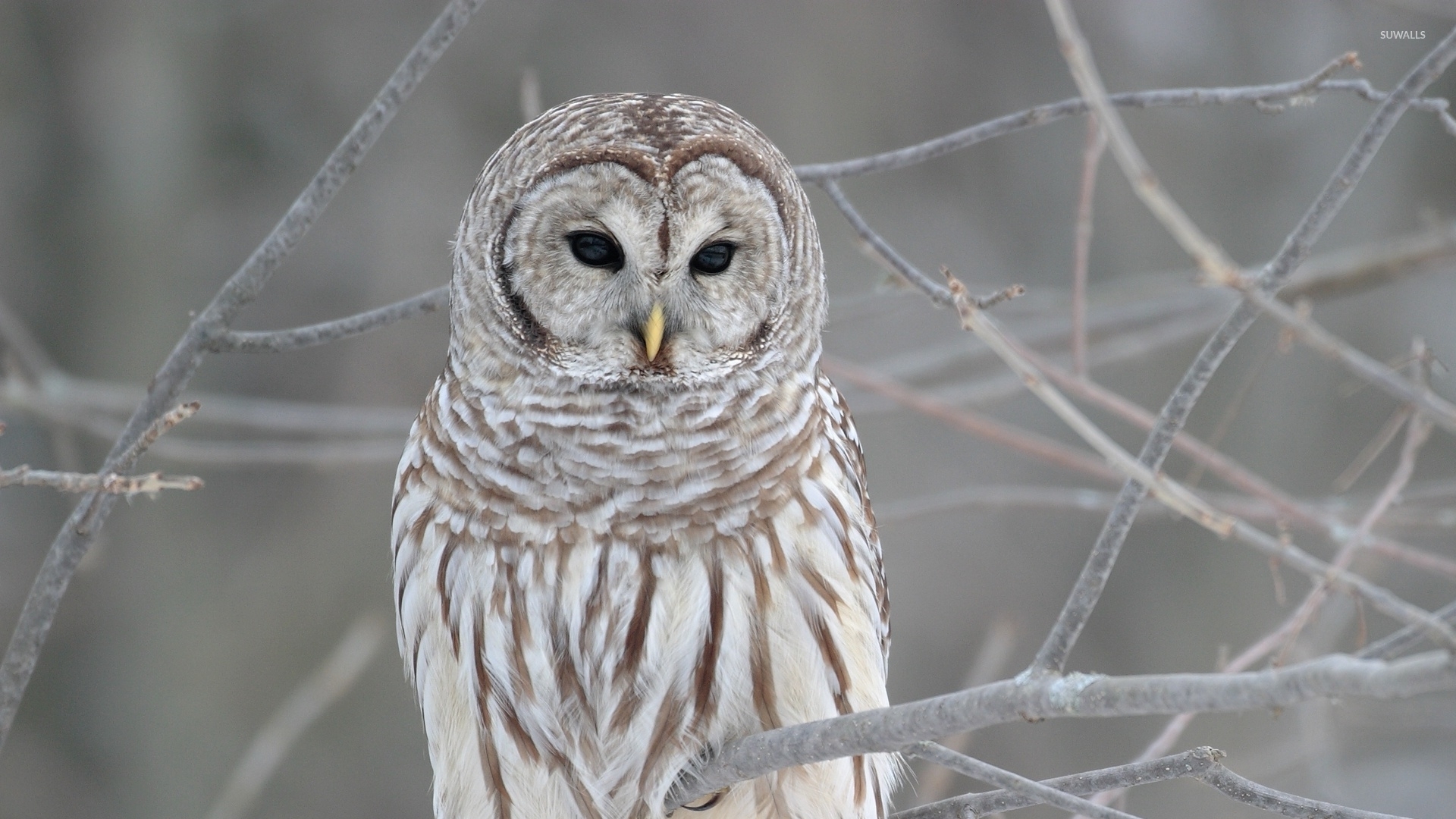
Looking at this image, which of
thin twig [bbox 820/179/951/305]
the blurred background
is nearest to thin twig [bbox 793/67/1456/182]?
thin twig [bbox 820/179/951/305]

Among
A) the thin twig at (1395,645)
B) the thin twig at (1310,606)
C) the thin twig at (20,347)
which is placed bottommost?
the thin twig at (1395,645)

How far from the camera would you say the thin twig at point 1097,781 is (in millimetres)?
1947

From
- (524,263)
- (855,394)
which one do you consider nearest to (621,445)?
(524,263)

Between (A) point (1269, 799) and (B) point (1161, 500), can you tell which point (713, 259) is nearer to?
(B) point (1161, 500)

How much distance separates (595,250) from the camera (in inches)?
112

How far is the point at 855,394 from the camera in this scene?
5.75 metres

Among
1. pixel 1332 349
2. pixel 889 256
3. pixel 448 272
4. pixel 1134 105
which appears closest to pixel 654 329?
pixel 889 256

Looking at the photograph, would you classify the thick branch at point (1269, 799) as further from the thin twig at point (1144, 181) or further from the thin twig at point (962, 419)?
the thin twig at point (962, 419)

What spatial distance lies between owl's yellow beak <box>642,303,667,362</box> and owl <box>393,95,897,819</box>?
0.01 m

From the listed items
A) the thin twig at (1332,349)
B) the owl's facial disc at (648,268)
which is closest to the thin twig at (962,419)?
the owl's facial disc at (648,268)

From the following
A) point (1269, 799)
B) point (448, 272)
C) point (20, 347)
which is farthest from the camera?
point (448, 272)

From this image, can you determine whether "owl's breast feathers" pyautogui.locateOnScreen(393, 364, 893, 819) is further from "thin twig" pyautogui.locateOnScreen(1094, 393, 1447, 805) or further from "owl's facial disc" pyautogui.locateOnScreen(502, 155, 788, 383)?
Answer: "thin twig" pyautogui.locateOnScreen(1094, 393, 1447, 805)

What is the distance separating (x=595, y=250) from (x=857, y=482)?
85 cm

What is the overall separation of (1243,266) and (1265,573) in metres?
1.75
